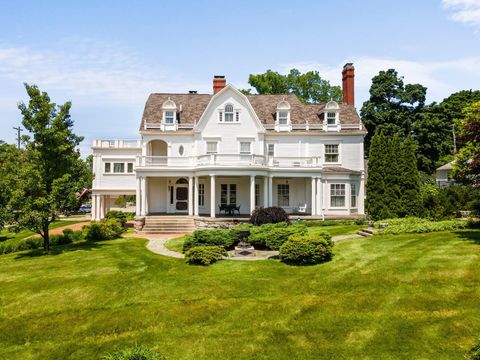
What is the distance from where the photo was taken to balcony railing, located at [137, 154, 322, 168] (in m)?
27.7

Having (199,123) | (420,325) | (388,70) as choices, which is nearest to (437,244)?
(420,325)

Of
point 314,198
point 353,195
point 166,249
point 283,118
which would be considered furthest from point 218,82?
point 166,249

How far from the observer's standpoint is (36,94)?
1909 cm

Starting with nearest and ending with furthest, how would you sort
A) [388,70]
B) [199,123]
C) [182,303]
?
[182,303] → [199,123] → [388,70]

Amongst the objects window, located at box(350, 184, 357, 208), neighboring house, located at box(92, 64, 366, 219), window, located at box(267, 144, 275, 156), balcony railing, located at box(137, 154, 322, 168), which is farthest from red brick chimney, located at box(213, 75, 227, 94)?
window, located at box(350, 184, 357, 208)

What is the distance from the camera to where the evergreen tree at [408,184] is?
76.5 feet

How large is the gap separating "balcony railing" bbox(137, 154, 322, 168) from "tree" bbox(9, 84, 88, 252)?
943cm

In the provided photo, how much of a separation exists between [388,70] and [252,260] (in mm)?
40511

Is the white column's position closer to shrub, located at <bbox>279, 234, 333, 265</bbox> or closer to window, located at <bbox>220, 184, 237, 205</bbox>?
window, located at <bbox>220, 184, 237, 205</bbox>

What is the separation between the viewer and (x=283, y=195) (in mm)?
31609

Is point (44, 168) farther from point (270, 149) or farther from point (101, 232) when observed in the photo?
point (270, 149)

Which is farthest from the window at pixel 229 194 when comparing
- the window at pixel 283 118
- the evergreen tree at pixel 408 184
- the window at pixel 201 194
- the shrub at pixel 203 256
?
the shrub at pixel 203 256

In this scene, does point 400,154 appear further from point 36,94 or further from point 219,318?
point 36,94

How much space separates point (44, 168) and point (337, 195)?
21.2 meters
